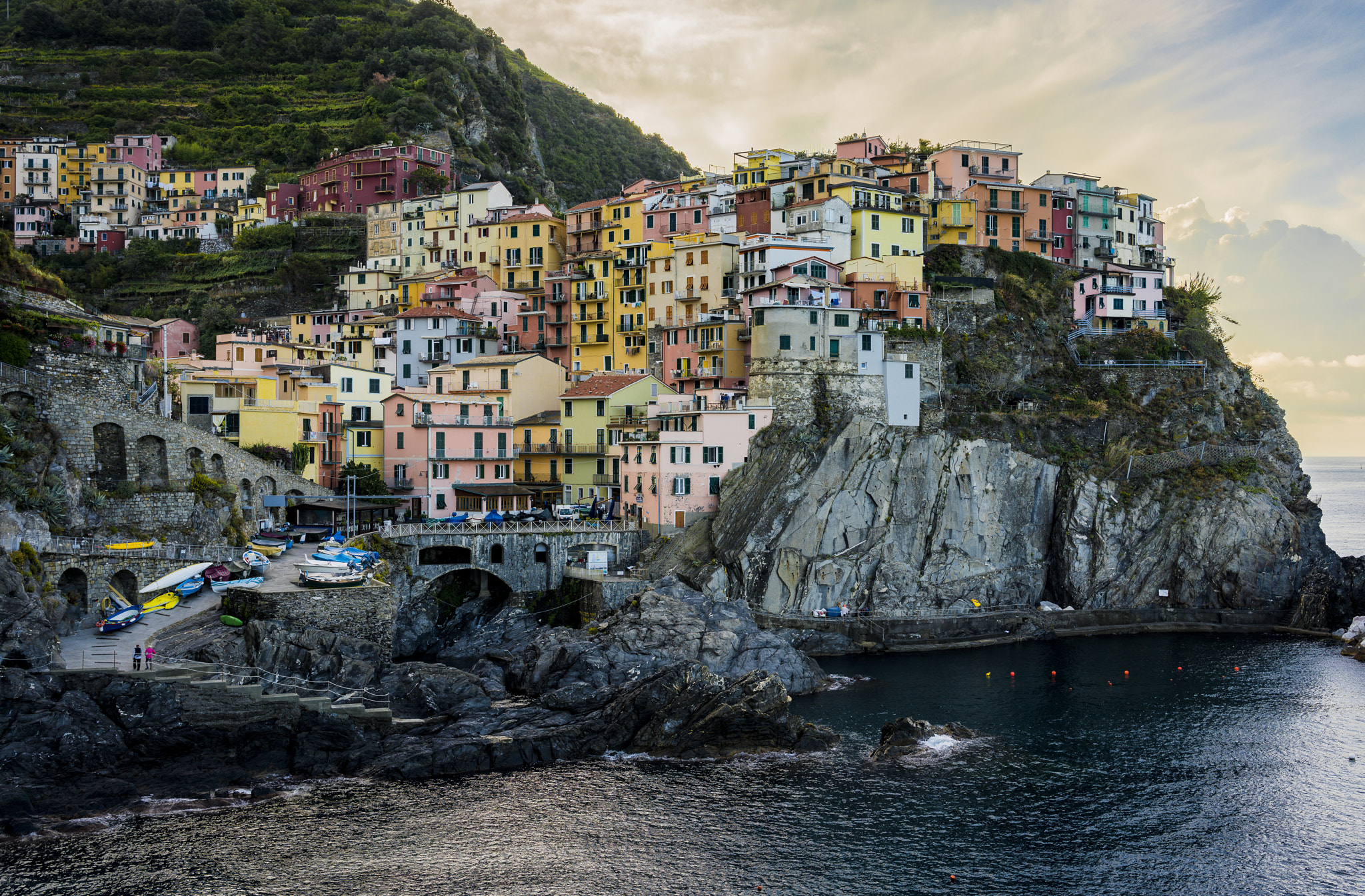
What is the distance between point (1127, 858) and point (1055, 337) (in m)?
53.0

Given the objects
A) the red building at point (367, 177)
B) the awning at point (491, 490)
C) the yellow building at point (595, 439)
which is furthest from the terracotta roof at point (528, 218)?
the awning at point (491, 490)

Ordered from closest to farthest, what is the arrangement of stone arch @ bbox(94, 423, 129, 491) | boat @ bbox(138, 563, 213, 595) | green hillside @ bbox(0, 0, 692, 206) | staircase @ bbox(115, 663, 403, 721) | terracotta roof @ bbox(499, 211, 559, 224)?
staircase @ bbox(115, 663, 403, 721) < boat @ bbox(138, 563, 213, 595) < stone arch @ bbox(94, 423, 129, 491) < terracotta roof @ bbox(499, 211, 559, 224) < green hillside @ bbox(0, 0, 692, 206)

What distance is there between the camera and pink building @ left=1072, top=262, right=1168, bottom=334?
8588cm

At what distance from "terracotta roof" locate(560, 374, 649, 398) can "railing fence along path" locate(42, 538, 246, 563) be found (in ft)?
86.7

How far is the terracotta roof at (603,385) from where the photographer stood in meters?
74.8

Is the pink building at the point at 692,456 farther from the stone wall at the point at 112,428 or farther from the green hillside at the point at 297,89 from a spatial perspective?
the green hillside at the point at 297,89

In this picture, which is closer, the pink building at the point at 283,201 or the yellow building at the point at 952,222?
the yellow building at the point at 952,222

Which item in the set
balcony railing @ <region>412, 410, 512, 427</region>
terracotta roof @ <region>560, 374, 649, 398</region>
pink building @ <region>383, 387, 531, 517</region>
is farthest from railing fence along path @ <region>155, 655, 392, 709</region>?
terracotta roof @ <region>560, 374, 649, 398</region>

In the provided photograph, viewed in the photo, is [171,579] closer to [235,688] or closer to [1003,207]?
[235,688]

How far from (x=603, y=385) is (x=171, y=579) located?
109 ft

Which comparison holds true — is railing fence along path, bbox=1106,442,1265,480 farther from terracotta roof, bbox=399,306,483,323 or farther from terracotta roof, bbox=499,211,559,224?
terracotta roof, bbox=499,211,559,224

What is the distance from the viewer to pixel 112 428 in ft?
183

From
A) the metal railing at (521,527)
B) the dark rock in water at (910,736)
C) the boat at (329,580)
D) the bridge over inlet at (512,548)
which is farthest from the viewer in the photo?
the metal railing at (521,527)

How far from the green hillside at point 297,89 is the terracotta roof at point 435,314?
34281 mm
